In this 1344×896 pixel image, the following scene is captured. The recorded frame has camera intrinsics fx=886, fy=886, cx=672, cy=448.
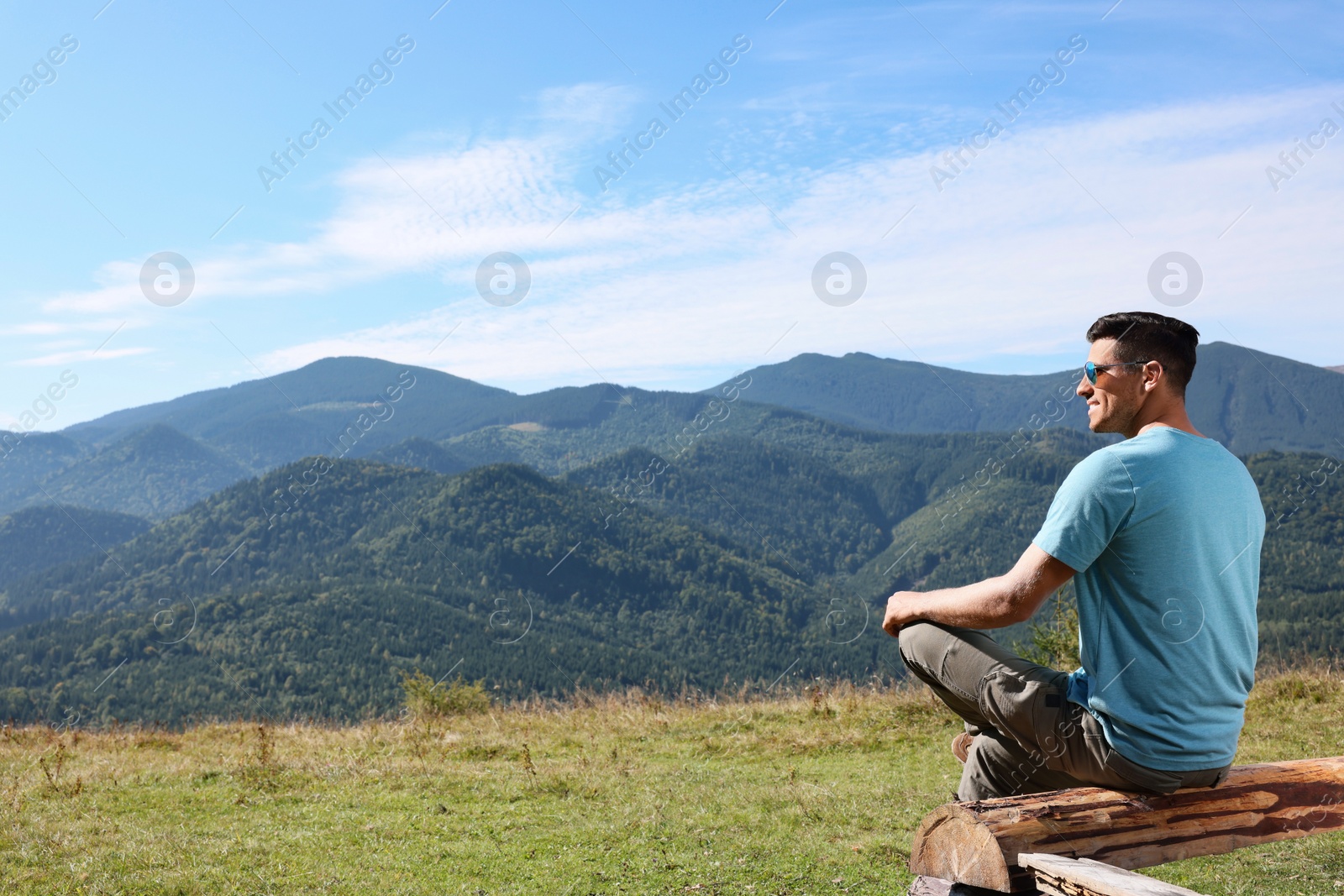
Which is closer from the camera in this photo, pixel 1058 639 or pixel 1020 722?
pixel 1020 722

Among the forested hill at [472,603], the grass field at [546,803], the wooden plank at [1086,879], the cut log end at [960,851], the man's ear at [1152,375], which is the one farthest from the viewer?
the forested hill at [472,603]

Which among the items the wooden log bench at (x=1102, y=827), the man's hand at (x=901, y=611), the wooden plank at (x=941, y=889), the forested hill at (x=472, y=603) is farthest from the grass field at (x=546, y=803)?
the forested hill at (x=472, y=603)

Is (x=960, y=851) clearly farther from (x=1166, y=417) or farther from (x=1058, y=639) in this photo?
(x=1058, y=639)

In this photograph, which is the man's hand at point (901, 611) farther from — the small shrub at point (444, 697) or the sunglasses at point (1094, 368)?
the small shrub at point (444, 697)

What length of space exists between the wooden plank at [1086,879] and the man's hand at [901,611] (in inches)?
37.4

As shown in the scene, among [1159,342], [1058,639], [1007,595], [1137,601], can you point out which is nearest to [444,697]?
[1058,639]

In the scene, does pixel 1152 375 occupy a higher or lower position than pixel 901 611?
higher

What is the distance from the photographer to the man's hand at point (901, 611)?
11.6 ft

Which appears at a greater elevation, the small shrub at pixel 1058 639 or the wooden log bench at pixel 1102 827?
the wooden log bench at pixel 1102 827

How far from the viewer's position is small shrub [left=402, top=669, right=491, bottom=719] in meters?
15.8

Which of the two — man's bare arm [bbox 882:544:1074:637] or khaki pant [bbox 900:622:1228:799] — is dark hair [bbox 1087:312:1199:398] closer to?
man's bare arm [bbox 882:544:1074:637]

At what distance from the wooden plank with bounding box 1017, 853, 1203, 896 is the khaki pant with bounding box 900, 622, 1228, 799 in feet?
1.25

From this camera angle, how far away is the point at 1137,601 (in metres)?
3.04

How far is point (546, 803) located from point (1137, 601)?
638 centimetres
